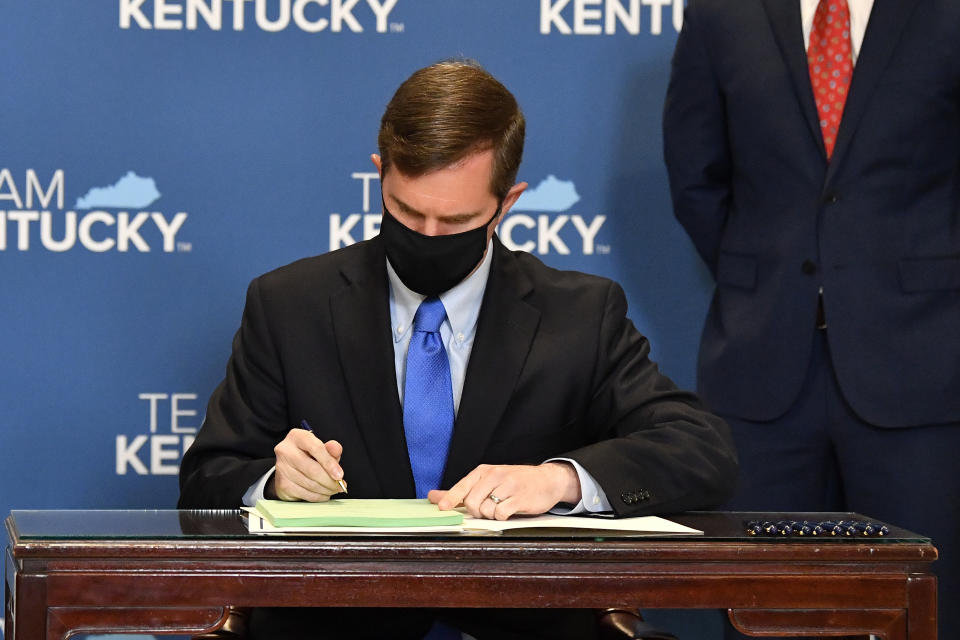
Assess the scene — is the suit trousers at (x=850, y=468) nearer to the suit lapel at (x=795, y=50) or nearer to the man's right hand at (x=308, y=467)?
the suit lapel at (x=795, y=50)

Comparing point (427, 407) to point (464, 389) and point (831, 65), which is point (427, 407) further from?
point (831, 65)

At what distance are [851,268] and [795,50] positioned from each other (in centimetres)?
48

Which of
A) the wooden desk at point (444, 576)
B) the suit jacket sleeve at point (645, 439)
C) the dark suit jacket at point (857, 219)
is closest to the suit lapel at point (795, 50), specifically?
the dark suit jacket at point (857, 219)

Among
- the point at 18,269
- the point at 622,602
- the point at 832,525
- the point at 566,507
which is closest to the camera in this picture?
the point at 622,602

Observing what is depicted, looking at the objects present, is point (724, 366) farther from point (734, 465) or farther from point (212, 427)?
point (212, 427)

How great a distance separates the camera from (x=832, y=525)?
1616mm

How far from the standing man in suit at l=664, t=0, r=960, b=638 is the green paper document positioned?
1.29 metres

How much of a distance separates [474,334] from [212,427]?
44 cm

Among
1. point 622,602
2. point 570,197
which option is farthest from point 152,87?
point 622,602

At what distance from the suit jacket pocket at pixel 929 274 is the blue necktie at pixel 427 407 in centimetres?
116

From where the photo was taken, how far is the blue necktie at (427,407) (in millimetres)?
2045

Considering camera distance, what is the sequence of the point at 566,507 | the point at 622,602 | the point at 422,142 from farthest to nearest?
the point at 422,142 < the point at 566,507 < the point at 622,602

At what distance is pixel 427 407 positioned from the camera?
205 cm

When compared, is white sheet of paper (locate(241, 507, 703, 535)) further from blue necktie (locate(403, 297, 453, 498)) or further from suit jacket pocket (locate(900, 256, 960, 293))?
suit jacket pocket (locate(900, 256, 960, 293))
